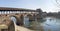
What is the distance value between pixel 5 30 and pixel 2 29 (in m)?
0.05

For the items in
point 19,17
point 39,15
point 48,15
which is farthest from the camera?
point 48,15

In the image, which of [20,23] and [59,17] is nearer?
[20,23]

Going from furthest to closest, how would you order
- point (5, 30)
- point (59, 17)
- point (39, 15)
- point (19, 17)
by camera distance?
point (39, 15), point (59, 17), point (19, 17), point (5, 30)

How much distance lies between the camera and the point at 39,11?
56.0 meters

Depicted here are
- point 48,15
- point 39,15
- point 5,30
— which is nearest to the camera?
point 5,30

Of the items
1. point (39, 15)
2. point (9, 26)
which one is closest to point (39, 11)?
point (39, 15)

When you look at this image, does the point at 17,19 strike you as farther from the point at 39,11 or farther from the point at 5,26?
the point at 5,26

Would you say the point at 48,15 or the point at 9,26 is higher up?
the point at 9,26

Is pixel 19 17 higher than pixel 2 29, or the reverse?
pixel 2 29

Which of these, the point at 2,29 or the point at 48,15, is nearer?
the point at 2,29

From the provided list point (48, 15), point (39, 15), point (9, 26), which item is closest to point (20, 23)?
point (39, 15)

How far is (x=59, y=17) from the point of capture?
49969 millimetres

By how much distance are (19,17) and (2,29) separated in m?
35.9

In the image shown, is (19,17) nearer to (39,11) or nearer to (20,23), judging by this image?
(20,23)
